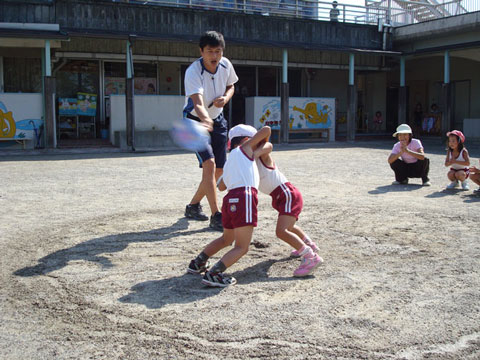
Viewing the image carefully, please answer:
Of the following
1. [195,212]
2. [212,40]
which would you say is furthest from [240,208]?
[195,212]

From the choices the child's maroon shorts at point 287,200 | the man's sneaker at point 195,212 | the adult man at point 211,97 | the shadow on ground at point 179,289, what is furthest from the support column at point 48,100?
the shadow on ground at point 179,289

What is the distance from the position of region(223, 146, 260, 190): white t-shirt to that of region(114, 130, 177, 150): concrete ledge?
13.4 meters

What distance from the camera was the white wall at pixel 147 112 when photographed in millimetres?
17516

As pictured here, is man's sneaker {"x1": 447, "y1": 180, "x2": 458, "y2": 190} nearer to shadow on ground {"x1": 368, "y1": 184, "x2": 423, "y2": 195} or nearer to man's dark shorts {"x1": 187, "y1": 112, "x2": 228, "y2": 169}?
shadow on ground {"x1": 368, "y1": 184, "x2": 423, "y2": 195}

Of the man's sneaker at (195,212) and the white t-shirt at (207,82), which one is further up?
the white t-shirt at (207,82)

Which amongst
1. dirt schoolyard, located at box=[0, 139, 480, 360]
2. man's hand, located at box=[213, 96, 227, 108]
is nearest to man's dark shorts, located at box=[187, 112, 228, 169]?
man's hand, located at box=[213, 96, 227, 108]

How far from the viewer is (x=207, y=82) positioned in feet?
17.7

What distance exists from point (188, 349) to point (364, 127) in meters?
24.4

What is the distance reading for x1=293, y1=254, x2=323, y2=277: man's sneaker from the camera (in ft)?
12.7

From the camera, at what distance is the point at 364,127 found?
25906 millimetres

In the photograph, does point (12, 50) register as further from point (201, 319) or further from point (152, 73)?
point (201, 319)

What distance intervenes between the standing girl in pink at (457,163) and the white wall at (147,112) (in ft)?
36.6

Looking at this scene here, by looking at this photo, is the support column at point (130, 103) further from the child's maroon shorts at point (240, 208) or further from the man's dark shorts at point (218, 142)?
the child's maroon shorts at point (240, 208)

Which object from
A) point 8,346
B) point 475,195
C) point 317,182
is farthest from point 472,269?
point 317,182
